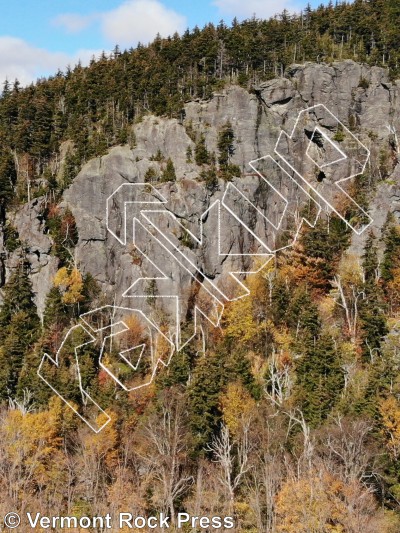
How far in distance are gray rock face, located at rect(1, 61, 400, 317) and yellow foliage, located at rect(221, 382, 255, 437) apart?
58.3 ft

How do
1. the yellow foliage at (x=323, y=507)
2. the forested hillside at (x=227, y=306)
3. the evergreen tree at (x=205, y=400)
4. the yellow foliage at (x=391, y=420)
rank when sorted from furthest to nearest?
1. the evergreen tree at (x=205, y=400)
2. the yellow foliage at (x=391, y=420)
3. the forested hillside at (x=227, y=306)
4. the yellow foliage at (x=323, y=507)

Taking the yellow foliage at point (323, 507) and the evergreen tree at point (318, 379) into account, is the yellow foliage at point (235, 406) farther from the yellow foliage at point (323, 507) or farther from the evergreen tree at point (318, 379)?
the yellow foliage at point (323, 507)

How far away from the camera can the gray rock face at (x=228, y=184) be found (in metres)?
64.3

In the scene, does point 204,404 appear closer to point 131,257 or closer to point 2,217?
point 131,257

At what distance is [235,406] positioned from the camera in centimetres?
4300

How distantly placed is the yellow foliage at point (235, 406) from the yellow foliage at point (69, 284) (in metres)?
23.1

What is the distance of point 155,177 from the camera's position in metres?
69.0

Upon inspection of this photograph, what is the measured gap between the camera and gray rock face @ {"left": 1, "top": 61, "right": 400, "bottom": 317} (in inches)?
2532

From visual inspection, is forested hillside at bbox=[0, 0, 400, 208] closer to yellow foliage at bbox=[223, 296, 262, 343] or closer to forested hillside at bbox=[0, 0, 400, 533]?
forested hillside at bbox=[0, 0, 400, 533]

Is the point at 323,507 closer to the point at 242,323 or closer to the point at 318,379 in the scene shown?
the point at 318,379

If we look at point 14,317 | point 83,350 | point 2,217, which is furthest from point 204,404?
point 2,217
